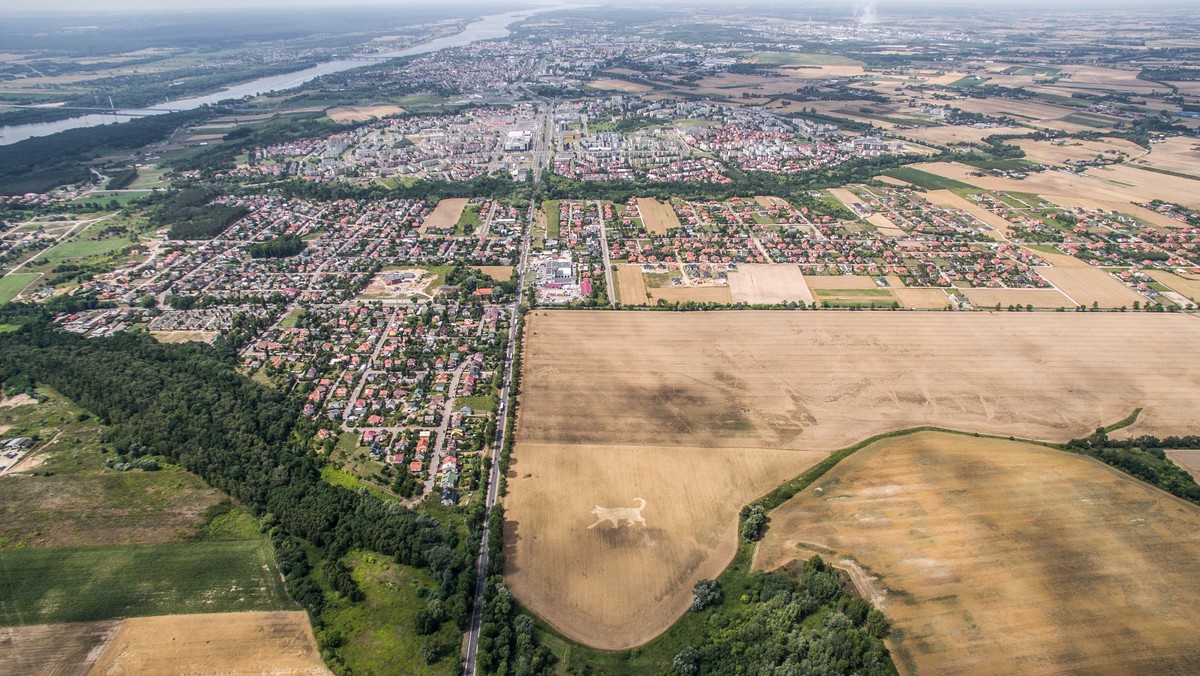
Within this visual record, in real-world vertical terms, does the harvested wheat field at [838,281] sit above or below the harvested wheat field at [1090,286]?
above

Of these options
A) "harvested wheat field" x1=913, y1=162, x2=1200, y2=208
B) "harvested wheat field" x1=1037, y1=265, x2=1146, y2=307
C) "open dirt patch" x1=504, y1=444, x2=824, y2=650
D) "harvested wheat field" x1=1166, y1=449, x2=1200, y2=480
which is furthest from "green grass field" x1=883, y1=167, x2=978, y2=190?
"open dirt patch" x1=504, y1=444, x2=824, y2=650

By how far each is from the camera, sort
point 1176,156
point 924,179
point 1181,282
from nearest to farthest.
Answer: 1. point 1181,282
2. point 924,179
3. point 1176,156

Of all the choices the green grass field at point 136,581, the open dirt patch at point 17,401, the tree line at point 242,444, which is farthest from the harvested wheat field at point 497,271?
the open dirt patch at point 17,401

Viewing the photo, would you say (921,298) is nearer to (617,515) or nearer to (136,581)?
(617,515)

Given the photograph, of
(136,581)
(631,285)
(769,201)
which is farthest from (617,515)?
(769,201)

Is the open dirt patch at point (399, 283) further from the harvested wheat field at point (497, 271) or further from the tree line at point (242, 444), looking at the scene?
the tree line at point (242, 444)

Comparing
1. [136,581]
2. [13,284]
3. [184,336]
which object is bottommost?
[136,581]
